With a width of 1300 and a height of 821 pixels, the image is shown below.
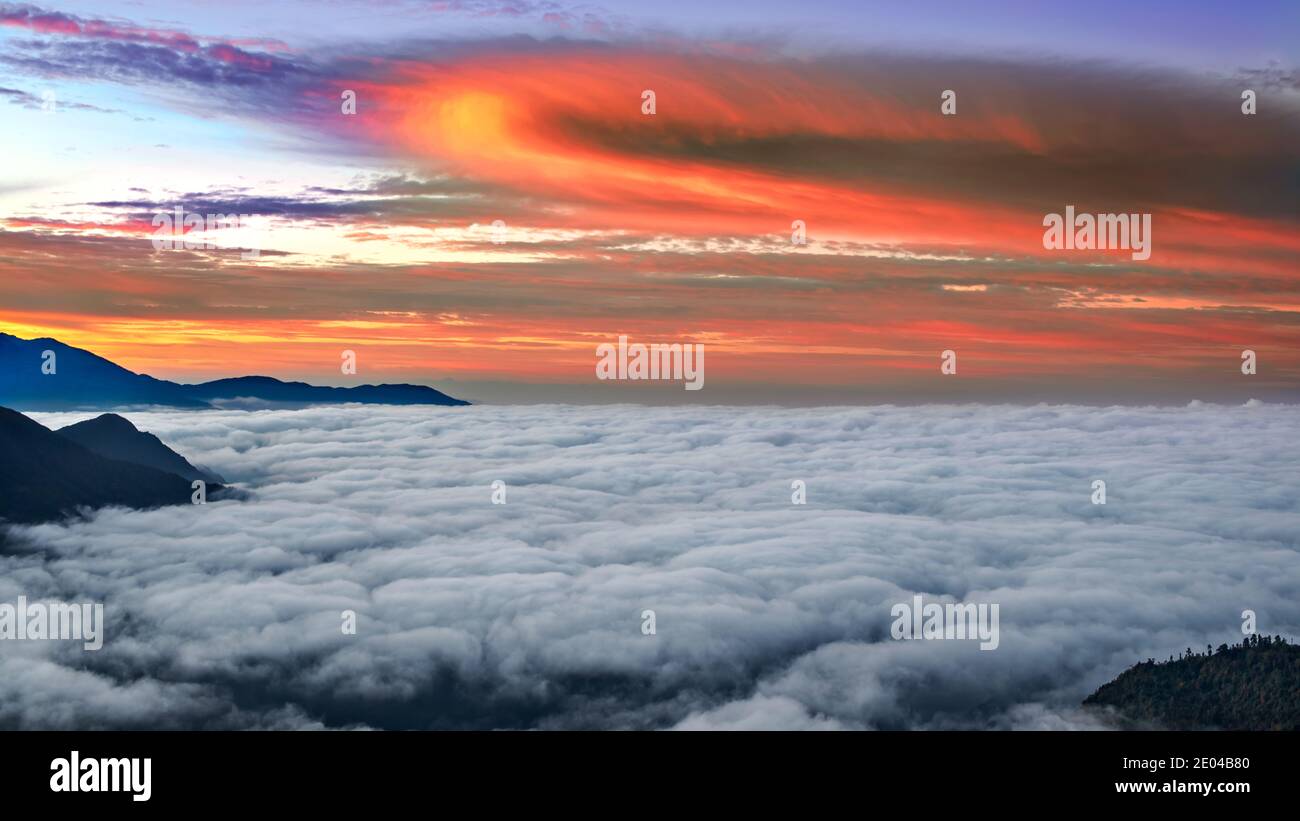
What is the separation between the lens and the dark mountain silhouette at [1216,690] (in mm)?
133750

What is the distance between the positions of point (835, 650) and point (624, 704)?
155 ft

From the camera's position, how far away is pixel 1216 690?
144750 millimetres

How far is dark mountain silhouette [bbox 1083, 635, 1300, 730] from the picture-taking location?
13375 cm
